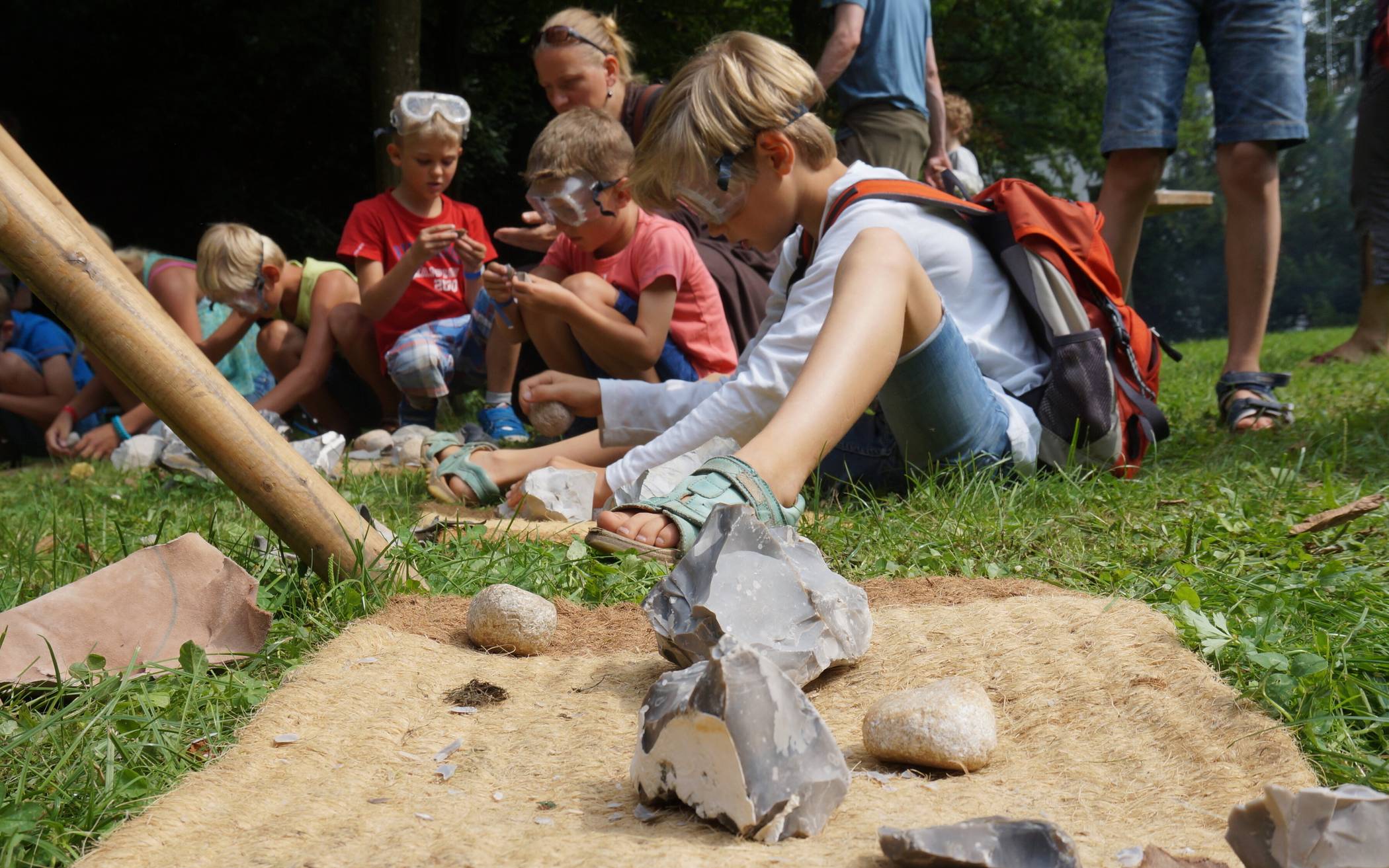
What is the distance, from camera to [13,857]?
52.9 inches

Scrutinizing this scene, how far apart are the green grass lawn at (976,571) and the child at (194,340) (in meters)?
1.93

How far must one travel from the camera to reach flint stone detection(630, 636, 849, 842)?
126 centimetres

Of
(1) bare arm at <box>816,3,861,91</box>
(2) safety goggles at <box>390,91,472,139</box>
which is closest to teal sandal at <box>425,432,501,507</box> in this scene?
(2) safety goggles at <box>390,91,472,139</box>

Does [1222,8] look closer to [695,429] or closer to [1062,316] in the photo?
[1062,316]

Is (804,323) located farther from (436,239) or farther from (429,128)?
(429,128)

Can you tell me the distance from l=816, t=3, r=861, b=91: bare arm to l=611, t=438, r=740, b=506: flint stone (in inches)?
111

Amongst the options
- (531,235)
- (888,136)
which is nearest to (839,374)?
(531,235)

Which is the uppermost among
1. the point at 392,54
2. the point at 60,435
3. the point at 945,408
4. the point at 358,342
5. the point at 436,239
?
the point at 392,54

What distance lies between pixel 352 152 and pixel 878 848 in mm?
12424

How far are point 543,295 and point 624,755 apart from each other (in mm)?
2827

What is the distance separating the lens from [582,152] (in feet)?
14.3

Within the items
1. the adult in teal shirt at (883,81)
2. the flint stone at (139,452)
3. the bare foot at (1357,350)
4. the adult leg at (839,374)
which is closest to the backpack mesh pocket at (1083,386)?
the adult leg at (839,374)

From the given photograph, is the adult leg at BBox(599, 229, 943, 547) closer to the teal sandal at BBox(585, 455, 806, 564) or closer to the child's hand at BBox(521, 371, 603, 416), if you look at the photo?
the teal sandal at BBox(585, 455, 806, 564)

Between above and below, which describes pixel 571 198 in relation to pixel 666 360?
above
